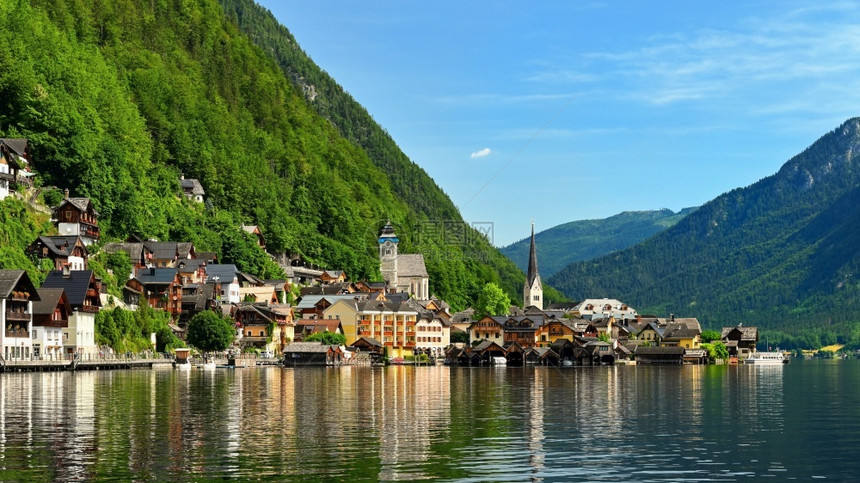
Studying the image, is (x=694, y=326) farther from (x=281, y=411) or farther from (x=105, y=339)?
(x=281, y=411)

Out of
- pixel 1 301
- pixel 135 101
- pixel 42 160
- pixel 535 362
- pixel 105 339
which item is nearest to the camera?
pixel 1 301

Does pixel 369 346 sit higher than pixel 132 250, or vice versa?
pixel 132 250

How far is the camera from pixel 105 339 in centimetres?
11081

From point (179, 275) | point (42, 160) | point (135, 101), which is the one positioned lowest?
point (179, 275)

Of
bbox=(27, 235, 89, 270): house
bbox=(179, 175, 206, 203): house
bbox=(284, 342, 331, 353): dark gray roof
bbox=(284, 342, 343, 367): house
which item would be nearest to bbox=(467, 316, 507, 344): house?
bbox=(284, 342, 343, 367): house

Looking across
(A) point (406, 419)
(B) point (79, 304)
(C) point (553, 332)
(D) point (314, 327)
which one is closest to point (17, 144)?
(B) point (79, 304)

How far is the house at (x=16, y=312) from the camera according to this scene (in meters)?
92.0

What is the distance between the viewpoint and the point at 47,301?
99250mm

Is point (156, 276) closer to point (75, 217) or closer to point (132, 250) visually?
point (132, 250)

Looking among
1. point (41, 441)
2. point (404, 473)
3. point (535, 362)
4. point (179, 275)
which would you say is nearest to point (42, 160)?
point (179, 275)

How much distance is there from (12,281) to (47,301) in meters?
7.64

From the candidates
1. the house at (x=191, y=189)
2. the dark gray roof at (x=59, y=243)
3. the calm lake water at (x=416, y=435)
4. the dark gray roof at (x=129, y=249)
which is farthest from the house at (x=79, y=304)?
the house at (x=191, y=189)

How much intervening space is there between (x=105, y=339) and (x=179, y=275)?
77.7 feet

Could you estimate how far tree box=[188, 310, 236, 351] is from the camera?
128m
